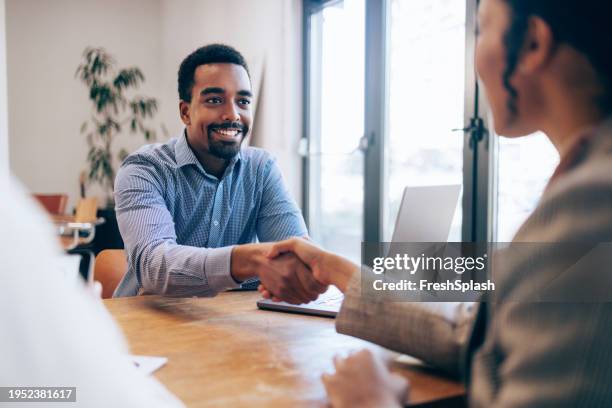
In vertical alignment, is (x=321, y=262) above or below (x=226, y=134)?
below

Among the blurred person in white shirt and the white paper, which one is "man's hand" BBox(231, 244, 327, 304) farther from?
the blurred person in white shirt

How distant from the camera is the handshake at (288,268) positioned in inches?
48.1

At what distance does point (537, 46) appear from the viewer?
1.91 feet

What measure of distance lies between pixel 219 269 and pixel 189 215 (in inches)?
22.0

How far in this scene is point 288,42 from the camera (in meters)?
4.28

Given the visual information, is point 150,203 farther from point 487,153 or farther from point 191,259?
Answer: point 487,153

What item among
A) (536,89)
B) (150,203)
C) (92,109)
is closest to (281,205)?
(150,203)

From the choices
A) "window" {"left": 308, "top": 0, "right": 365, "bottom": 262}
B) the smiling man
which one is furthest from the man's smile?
"window" {"left": 308, "top": 0, "right": 365, "bottom": 262}

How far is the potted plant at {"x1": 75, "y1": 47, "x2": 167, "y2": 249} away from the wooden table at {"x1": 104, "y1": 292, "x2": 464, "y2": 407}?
15.6ft

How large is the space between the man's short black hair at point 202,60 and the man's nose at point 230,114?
0.17 m

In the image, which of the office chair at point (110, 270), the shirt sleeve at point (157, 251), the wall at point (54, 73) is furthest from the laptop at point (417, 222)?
the wall at point (54, 73)

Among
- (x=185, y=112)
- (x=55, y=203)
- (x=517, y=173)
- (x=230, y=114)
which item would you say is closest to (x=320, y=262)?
(x=230, y=114)

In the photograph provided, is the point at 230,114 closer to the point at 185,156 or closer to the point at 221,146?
the point at 221,146

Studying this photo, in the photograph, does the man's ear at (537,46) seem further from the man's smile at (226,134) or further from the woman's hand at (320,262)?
the man's smile at (226,134)
